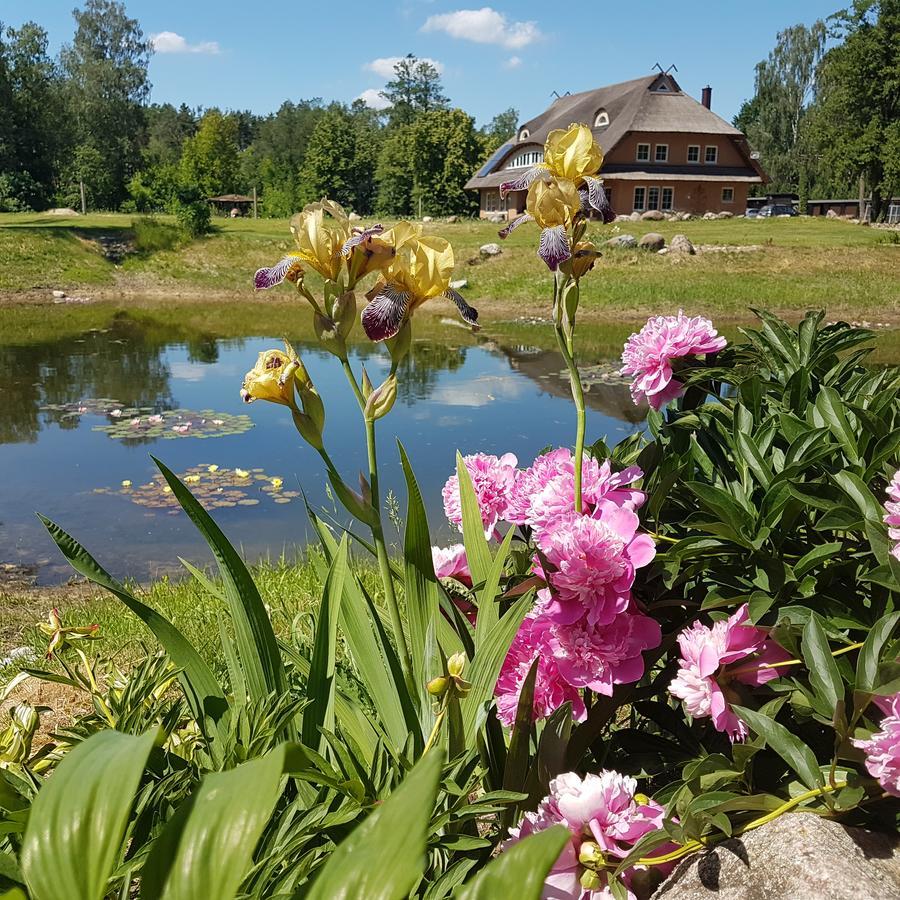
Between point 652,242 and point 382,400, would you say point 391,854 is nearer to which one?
point 382,400

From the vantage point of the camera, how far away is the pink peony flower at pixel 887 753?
1038 millimetres

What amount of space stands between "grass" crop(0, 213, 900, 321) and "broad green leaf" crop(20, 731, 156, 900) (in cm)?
1798

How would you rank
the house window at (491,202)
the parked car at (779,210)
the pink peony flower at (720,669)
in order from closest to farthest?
1. the pink peony flower at (720,669)
2. the house window at (491,202)
3. the parked car at (779,210)

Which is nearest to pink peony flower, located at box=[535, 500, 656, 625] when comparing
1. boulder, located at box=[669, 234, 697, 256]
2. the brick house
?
boulder, located at box=[669, 234, 697, 256]

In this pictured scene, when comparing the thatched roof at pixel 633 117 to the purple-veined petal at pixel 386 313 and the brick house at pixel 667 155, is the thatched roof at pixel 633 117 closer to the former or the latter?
the brick house at pixel 667 155

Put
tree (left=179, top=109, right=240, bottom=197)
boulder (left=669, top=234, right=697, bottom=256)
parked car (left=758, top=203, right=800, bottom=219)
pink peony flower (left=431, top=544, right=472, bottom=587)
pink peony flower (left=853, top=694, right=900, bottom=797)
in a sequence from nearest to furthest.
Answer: pink peony flower (left=853, top=694, right=900, bottom=797)
pink peony flower (left=431, top=544, right=472, bottom=587)
boulder (left=669, top=234, right=697, bottom=256)
tree (left=179, top=109, right=240, bottom=197)
parked car (left=758, top=203, right=800, bottom=219)

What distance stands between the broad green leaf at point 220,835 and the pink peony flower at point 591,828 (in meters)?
0.62

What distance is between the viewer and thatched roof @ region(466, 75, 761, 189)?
117 feet

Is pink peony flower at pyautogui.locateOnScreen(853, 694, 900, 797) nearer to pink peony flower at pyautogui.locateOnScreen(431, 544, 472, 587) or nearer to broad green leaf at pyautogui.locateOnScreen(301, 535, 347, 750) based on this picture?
broad green leaf at pyautogui.locateOnScreen(301, 535, 347, 750)

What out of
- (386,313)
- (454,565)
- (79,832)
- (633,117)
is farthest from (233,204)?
(79,832)

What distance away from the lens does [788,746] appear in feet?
3.86

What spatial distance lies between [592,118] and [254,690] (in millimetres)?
41459

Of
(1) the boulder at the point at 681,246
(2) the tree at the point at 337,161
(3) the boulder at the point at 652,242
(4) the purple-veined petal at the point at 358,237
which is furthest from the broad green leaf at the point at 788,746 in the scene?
(2) the tree at the point at 337,161

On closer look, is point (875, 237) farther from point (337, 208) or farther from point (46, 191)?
point (46, 191)
